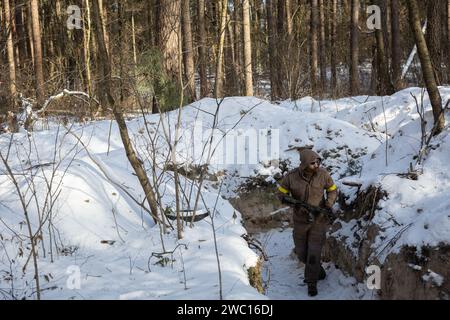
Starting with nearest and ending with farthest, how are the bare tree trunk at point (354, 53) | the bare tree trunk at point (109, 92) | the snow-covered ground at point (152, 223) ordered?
the snow-covered ground at point (152, 223) < the bare tree trunk at point (109, 92) < the bare tree trunk at point (354, 53)

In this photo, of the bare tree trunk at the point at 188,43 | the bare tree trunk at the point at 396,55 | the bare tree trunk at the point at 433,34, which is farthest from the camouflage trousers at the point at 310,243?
the bare tree trunk at the point at 396,55

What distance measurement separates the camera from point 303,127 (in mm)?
8117

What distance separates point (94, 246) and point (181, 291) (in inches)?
55.4

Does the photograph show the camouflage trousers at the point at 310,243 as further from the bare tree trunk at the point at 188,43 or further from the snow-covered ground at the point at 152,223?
the bare tree trunk at the point at 188,43

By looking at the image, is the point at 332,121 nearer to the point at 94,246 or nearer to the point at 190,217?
the point at 190,217

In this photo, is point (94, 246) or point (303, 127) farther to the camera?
point (303, 127)

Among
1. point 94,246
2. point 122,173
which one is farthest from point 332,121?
point 94,246

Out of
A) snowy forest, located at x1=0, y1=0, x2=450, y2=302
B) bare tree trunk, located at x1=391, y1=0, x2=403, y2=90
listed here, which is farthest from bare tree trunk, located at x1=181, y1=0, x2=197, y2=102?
bare tree trunk, located at x1=391, y1=0, x2=403, y2=90

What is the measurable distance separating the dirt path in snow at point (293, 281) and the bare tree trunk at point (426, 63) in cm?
208

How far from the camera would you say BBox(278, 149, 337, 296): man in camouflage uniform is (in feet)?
16.2

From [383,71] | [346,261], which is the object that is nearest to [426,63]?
[346,261]

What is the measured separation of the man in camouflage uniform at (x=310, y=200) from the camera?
495 centimetres
